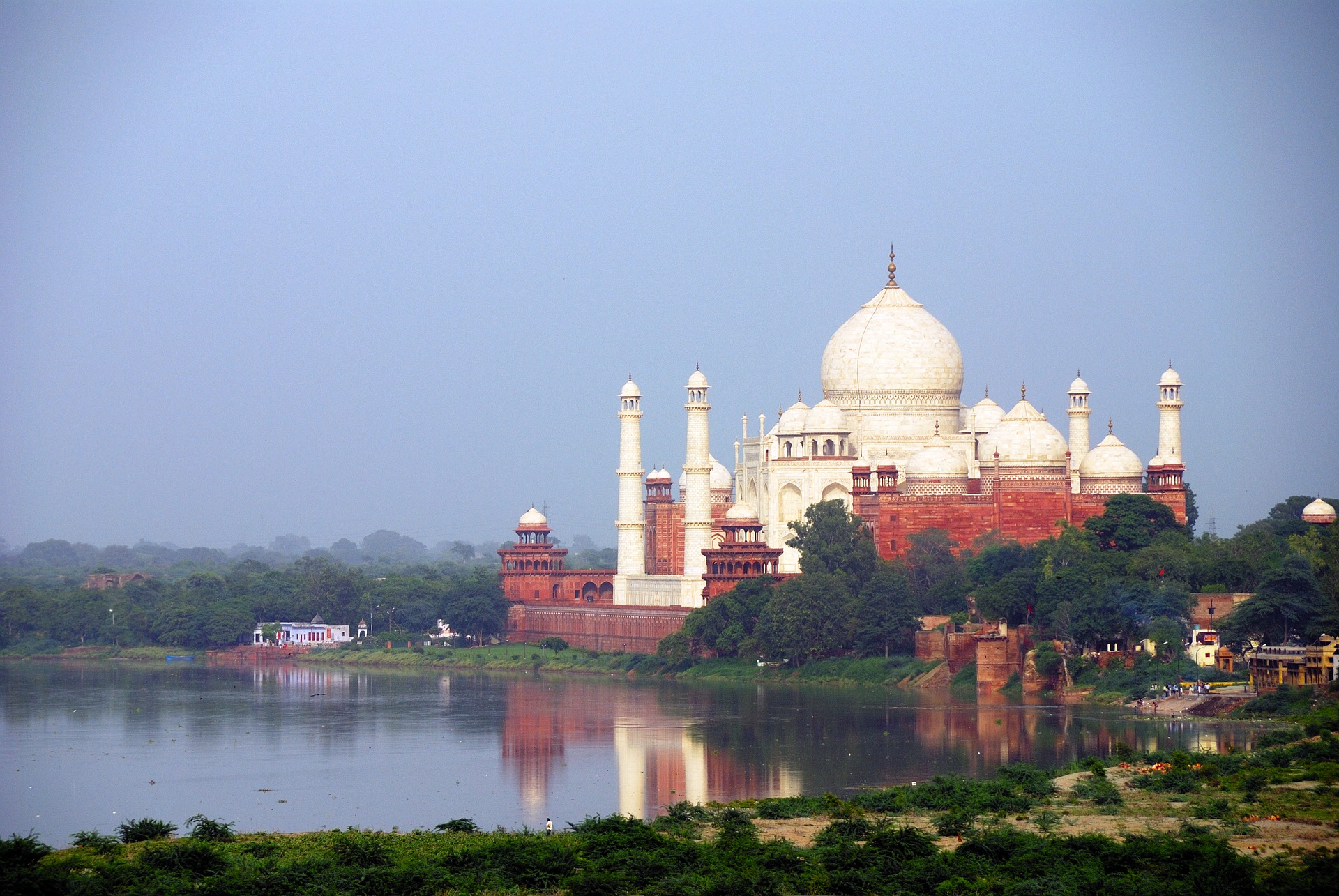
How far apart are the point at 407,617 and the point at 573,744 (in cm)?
2655

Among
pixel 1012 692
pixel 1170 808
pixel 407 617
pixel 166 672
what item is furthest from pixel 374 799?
pixel 407 617

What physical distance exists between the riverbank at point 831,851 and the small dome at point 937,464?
75.8ft

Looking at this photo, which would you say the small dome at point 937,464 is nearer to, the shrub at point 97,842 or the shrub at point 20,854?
the shrub at point 97,842

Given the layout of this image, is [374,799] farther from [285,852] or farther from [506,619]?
[506,619]

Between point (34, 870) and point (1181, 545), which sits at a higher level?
point (1181, 545)

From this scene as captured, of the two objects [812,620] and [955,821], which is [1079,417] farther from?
[955,821]

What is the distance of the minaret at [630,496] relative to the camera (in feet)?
188

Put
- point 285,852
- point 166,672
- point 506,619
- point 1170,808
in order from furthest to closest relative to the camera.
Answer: point 506,619 < point 166,672 < point 1170,808 < point 285,852

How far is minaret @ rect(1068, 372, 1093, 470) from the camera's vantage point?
2159 inches

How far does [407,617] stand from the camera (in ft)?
209

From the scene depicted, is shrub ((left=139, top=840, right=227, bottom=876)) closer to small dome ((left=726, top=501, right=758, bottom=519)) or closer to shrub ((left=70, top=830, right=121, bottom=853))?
shrub ((left=70, top=830, right=121, bottom=853))

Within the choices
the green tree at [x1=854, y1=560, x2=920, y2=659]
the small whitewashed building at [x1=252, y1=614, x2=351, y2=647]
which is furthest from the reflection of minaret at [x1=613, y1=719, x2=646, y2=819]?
the small whitewashed building at [x1=252, y1=614, x2=351, y2=647]

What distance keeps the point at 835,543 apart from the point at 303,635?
69.5ft

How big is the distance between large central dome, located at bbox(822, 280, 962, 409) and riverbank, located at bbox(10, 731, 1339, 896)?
27.5 metres
